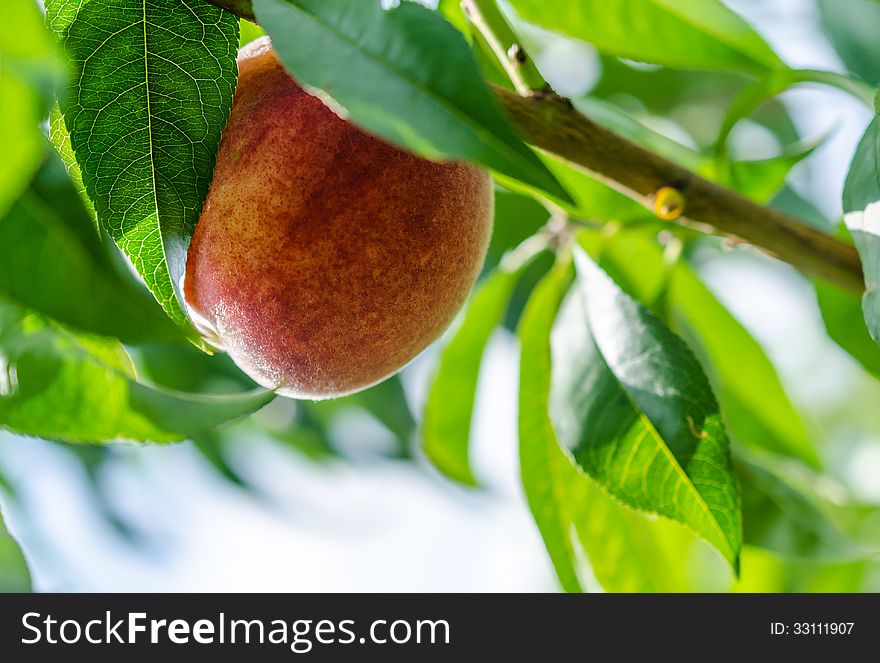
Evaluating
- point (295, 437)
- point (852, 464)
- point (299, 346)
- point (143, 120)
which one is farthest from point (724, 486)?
point (852, 464)

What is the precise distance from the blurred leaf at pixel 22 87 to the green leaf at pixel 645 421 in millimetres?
490

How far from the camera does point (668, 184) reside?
0.81m

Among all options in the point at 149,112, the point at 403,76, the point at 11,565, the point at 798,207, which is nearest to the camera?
the point at 403,76

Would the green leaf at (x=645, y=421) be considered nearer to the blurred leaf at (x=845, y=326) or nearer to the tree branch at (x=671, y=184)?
the tree branch at (x=671, y=184)

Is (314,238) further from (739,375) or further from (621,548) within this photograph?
(739,375)

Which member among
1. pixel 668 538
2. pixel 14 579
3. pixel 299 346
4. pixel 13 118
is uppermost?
pixel 13 118

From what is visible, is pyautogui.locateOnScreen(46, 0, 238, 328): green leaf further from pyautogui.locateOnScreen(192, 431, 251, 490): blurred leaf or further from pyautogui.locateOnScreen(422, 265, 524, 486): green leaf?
pyautogui.locateOnScreen(192, 431, 251, 490): blurred leaf

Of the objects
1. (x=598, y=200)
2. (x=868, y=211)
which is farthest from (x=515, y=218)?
(x=868, y=211)

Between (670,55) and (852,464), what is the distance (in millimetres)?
2688

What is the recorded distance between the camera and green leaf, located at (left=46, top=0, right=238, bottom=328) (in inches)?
23.6

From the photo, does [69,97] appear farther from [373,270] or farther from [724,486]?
[724,486]

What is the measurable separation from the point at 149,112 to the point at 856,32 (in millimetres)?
805

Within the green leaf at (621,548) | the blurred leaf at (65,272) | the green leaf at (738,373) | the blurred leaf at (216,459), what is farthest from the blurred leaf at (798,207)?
the blurred leaf at (216,459)

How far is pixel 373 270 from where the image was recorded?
672 mm
